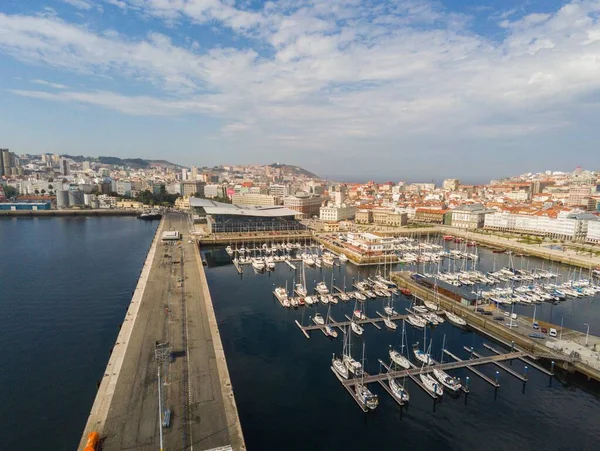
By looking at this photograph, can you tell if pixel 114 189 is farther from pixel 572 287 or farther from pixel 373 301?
pixel 572 287

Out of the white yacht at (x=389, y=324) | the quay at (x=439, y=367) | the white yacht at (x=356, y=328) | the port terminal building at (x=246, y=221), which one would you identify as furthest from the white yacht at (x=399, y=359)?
the port terminal building at (x=246, y=221)

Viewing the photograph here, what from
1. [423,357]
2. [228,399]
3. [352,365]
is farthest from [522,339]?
[228,399]

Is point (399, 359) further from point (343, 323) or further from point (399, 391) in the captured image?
point (343, 323)

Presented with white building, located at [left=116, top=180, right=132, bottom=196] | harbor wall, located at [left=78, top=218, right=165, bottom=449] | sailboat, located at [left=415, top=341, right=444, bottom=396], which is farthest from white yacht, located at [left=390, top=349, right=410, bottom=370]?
white building, located at [left=116, top=180, right=132, bottom=196]

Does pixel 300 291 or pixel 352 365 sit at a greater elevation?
pixel 300 291

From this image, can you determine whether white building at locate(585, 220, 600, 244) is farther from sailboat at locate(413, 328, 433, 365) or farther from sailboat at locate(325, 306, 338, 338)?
sailboat at locate(325, 306, 338, 338)

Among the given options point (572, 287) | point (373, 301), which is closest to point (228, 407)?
point (373, 301)

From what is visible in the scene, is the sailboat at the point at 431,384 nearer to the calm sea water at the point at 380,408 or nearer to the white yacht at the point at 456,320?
the calm sea water at the point at 380,408
